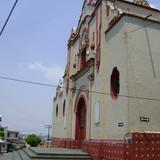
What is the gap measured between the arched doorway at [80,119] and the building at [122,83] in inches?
20.9

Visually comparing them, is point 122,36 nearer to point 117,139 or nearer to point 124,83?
point 124,83

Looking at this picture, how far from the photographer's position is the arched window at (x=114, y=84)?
646 inches

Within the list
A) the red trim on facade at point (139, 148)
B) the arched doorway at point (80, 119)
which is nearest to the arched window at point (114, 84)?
the red trim on facade at point (139, 148)

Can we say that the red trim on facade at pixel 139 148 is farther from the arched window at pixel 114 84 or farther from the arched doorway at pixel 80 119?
the arched doorway at pixel 80 119

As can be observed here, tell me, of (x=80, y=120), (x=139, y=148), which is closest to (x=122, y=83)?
(x=139, y=148)

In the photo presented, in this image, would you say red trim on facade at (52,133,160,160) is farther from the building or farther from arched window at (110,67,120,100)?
arched window at (110,67,120,100)

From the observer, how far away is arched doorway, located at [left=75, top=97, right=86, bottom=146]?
2256cm

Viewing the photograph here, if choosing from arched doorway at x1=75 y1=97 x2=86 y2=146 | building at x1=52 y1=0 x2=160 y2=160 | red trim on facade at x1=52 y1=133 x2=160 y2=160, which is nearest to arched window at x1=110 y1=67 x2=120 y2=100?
building at x1=52 y1=0 x2=160 y2=160

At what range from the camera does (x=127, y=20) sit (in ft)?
51.2

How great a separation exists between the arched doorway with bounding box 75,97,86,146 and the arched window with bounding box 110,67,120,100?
579cm

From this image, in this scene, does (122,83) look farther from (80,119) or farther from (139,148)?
(80,119)

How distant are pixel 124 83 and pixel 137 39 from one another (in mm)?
2100

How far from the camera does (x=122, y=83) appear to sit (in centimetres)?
1520

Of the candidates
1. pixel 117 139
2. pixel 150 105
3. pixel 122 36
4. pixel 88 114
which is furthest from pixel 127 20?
pixel 88 114
